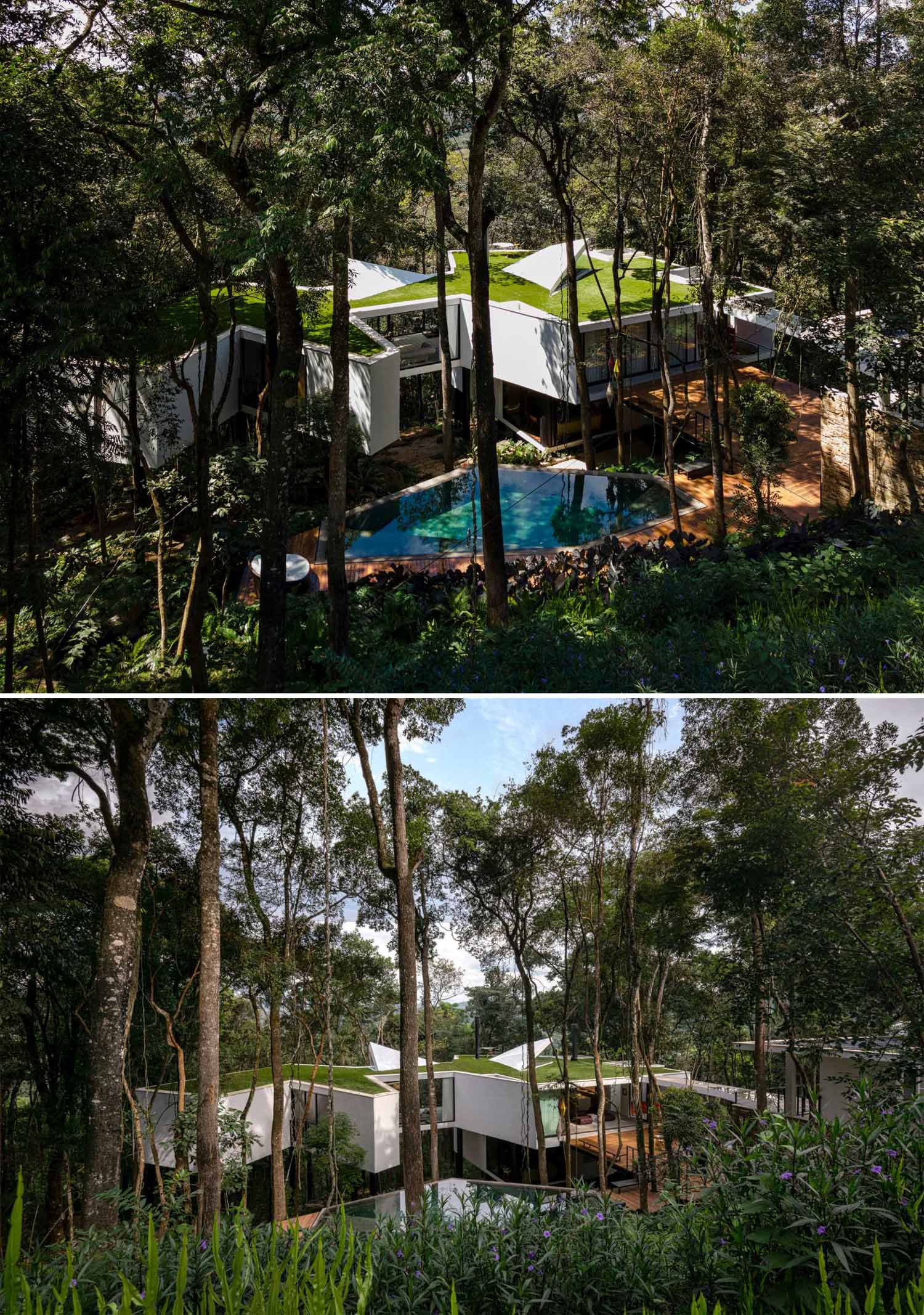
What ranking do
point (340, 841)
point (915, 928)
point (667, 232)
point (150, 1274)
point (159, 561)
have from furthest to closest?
point (667, 232), point (159, 561), point (340, 841), point (915, 928), point (150, 1274)

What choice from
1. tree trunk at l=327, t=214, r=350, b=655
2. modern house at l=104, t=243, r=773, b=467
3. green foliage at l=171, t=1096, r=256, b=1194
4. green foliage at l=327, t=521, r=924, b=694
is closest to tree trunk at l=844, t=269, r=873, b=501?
green foliage at l=327, t=521, r=924, b=694

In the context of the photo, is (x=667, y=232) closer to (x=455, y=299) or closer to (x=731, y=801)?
(x=455, y=299)

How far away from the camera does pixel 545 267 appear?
12.7m

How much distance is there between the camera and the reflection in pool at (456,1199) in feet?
8.75

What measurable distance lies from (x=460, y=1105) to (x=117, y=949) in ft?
3.75

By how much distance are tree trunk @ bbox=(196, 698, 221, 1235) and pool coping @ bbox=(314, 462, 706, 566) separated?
3332mm

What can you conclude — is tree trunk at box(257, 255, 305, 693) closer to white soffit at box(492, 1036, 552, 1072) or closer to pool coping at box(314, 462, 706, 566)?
pool coping at box(314, 462, 706, 566)

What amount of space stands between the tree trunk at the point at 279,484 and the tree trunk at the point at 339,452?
0.23 m

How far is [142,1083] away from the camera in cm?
274

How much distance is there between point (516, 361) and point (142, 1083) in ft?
35.8

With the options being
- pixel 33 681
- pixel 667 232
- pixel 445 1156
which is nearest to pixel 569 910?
pixel 445 1156

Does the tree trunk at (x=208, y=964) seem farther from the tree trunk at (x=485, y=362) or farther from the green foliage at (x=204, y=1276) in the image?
the tree trunk at (x=485, y=362)

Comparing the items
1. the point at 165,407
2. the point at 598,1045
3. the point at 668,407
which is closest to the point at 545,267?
the point at 668,407

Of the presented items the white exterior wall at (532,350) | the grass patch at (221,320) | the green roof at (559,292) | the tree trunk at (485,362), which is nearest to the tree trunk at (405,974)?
the tree trunk at (485,362)
